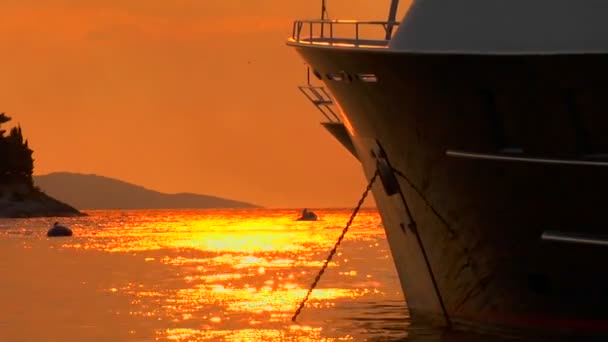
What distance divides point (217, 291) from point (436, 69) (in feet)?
78.0

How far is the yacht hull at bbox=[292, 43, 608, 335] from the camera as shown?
912 inches

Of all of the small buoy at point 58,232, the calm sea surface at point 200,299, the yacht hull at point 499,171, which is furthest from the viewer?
the small buoy at point 58,232

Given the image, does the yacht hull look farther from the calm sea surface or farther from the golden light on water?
the golden light on water

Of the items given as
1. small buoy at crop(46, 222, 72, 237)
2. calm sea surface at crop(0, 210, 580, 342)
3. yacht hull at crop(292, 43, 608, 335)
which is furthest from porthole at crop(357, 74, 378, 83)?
small buoy at crop(46, 222, 72, 237)

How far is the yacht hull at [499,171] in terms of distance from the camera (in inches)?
912

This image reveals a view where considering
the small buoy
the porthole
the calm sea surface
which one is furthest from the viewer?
the small buoy

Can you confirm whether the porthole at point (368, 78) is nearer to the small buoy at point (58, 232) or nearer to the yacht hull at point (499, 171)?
the yacht hull at point (499, 171)

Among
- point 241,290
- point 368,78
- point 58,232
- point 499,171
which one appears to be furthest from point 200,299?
point 58,232

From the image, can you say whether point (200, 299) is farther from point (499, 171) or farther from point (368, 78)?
point (499, 171)

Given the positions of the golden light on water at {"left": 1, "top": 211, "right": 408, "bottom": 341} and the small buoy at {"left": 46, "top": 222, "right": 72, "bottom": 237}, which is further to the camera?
the small buoy at {"left": 46, "top": 222, "right": 72, "bottom": 237}

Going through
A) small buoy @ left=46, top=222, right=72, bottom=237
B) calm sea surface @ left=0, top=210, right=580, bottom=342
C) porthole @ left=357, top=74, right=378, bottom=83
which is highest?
porthole @ left=357, top=74, right=378, bottom=83

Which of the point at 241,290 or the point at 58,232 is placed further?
the point at 58,232

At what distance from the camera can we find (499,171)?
24641 mm

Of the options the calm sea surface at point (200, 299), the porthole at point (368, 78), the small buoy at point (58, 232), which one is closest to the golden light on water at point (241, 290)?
the calm sea surface at point (200, 299)
